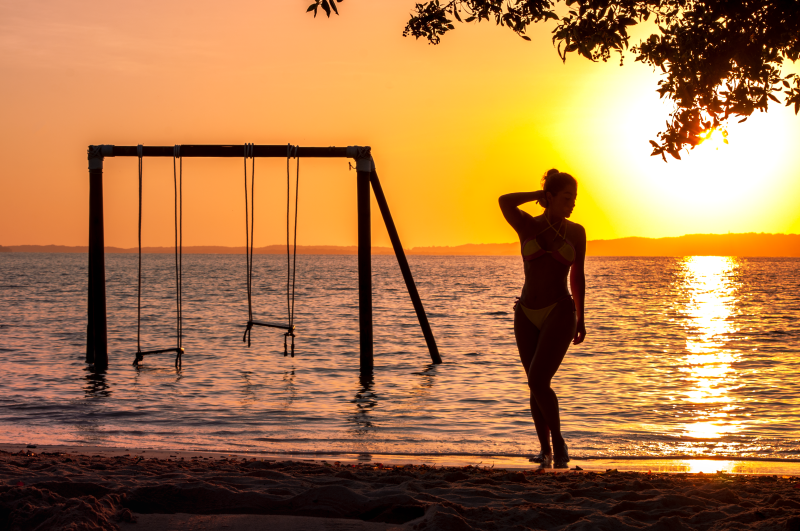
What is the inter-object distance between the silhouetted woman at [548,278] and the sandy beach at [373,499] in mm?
791

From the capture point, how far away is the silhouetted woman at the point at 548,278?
4.77 m

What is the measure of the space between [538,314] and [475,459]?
2.30 m

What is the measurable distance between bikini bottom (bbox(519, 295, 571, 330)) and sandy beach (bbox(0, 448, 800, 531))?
1074 millimetres

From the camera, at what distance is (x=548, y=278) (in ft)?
15.8

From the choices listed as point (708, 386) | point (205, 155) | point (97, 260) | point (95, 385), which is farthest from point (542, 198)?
point (97, 260)

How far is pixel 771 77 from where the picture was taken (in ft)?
16.9

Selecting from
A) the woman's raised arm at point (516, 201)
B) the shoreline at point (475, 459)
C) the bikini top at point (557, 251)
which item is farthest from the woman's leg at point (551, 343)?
the shoreline at point (475, 459)

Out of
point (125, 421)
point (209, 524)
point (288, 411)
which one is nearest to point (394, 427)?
point (288, 411)

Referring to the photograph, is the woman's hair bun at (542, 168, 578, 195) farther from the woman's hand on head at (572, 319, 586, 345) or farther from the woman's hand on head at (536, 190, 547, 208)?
the woman's hand on head at (572, 319, 586, 345)

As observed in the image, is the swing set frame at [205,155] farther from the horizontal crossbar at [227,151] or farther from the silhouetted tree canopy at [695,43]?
the silhouetted tree canopy at [695,43]

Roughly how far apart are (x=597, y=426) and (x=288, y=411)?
3878 mm

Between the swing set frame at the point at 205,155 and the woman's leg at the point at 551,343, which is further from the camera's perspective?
the swing set frame at the point at 205,155

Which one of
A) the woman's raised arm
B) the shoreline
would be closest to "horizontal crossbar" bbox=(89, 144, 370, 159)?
the shoreline

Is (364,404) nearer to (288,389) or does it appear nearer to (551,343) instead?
(288,389)
